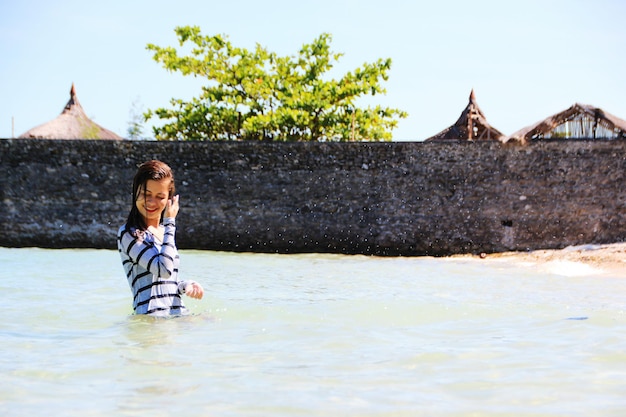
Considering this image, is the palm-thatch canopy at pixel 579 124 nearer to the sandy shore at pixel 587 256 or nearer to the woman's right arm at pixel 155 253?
the sandy shore at pixel 587 256

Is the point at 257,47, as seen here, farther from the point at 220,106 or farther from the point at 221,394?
the point at 221,394

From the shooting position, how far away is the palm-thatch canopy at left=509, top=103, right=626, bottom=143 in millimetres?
13578

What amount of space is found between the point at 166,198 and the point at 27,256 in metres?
8.25

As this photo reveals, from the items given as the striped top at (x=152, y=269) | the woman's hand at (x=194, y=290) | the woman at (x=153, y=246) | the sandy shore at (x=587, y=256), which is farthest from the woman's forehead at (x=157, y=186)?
the sandy shore at (x=587, y=256)

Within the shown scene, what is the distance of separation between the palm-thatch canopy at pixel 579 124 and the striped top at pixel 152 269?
33.7ft

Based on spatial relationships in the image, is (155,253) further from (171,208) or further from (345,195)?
(345,195)

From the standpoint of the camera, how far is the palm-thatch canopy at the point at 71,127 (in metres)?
19.8

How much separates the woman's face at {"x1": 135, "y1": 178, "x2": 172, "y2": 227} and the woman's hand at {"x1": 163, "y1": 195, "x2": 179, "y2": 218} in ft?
0.10

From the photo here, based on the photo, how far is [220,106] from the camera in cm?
2130

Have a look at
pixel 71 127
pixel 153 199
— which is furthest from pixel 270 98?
pixel 153 199

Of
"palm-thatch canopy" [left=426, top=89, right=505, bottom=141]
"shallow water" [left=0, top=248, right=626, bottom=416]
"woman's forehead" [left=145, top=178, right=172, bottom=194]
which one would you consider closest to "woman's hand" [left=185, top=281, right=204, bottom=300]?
"shallow water" [left=0, top=248, right=626, bottom=416]

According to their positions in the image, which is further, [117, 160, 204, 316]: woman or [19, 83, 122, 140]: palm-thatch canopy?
[19, 83, 122, 140]: palm-thatch canopy

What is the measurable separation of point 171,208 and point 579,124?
37.0ft

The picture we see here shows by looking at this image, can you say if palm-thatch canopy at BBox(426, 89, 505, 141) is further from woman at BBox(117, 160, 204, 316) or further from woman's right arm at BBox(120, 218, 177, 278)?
woman's right arm at BBox(120, 218, 177, 278)
